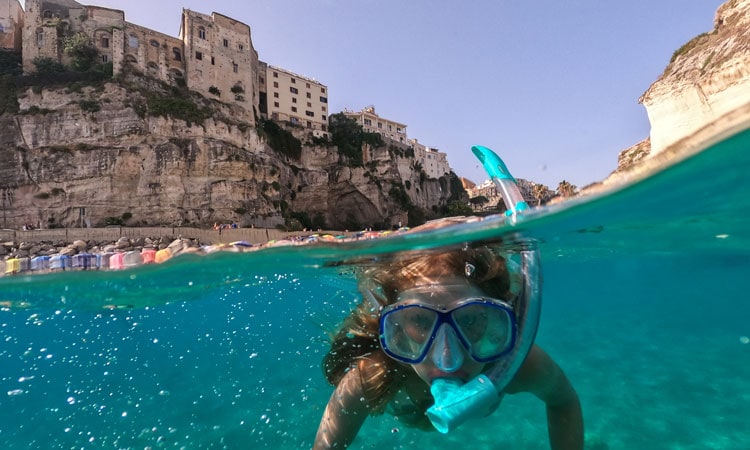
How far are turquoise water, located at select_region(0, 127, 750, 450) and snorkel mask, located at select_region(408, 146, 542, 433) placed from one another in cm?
141

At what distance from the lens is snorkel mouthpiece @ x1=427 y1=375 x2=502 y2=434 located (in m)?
2.28

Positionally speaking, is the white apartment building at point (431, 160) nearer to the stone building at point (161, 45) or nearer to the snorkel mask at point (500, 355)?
the stone building at point (161, 45)

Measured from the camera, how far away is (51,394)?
1162 centimetres

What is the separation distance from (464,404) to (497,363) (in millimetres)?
765

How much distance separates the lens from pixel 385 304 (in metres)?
3.80

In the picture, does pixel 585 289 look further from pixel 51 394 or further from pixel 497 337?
pixel 51 394

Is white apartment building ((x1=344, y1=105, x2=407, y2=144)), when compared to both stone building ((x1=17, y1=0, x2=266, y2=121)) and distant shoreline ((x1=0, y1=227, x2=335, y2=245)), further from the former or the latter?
distant shoreline ((x1=0, y1=227, x2=335, y2=245))

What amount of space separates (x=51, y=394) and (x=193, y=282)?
6750mm

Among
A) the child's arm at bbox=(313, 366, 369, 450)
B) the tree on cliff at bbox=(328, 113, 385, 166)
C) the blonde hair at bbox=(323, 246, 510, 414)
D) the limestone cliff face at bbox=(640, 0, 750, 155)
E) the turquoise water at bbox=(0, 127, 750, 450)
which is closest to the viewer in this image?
the child's arm at bbox=(313, 366, 369, 450)

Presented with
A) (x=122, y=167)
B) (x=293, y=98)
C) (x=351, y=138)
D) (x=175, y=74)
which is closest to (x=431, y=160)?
(x=351, y=138)

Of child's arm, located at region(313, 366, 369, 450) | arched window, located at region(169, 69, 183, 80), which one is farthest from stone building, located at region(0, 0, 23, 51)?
child's arm, located at region(313, 366, 369, 450)

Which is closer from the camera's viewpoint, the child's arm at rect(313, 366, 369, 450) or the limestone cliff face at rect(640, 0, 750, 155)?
the child's arm at rect(313, 366, 369, 450)

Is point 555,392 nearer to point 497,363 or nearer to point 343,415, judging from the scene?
point 497,363

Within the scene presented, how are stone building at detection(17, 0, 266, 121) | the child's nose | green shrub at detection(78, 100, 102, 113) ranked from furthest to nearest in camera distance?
stone building at detection(17, 0, 266, 121)
green shrub at detection(78, 100, 102, 113)
the child's nose
